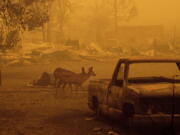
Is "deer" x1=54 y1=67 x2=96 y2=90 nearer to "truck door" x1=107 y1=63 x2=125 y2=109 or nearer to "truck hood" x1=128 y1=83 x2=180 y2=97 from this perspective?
"truck door" x1=107 y1=63 x2=125 y2=109

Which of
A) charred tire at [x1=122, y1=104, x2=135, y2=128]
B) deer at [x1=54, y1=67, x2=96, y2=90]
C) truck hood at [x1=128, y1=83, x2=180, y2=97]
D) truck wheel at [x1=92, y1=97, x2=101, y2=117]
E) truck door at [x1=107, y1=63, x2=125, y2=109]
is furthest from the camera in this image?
deer at [x1=54, y1=67, x2=96, y2=90]

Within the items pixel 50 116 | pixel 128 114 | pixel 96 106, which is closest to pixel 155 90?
pixel 128 114

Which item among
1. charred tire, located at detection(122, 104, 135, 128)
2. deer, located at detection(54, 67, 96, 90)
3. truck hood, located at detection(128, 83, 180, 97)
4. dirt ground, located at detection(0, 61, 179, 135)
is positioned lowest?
dirt ground, located at detection(0, 61, 179, 135)

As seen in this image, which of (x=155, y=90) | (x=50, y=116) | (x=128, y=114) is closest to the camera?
(x=155, y=90)

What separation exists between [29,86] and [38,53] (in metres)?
21.5

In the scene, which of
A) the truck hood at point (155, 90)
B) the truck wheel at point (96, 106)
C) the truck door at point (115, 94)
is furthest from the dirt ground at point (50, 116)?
the truck hood at point (155, 90)

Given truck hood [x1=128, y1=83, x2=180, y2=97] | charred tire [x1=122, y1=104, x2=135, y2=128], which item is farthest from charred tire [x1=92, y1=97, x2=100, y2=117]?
truck hood [x1=128, y1=83, x2=180, y2=97]

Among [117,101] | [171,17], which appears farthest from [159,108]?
[171,17]

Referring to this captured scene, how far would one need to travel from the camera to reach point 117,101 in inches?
331

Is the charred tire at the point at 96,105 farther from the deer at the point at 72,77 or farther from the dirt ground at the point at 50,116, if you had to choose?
the deer at the point at 72,77

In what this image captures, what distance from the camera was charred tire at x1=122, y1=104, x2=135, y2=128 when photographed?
7.71 m

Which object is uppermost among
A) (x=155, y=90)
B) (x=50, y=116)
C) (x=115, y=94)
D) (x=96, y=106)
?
(x=155, y=90)

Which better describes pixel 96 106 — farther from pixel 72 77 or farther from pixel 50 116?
pixel 72 77

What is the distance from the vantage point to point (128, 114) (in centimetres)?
788
